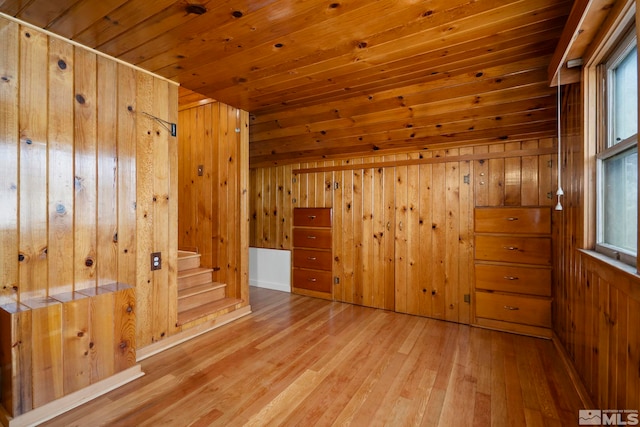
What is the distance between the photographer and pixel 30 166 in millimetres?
1737

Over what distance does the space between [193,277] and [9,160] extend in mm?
1844

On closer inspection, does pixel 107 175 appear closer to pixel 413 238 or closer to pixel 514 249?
pixel 413 238

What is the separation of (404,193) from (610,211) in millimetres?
1895

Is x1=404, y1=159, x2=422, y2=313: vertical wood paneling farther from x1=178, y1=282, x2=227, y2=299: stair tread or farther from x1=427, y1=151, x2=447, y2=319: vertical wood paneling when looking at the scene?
x1=178, y1=282, x2=227, y2=299: stair tread

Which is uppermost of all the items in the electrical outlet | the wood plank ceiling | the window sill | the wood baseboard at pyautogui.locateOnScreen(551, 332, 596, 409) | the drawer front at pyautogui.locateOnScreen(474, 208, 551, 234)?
the wood plank ceiling

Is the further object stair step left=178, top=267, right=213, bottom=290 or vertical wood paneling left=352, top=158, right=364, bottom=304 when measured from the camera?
vertical wood paneling left=352, top=158, right=364, bottom=304

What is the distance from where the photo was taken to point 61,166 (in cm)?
186

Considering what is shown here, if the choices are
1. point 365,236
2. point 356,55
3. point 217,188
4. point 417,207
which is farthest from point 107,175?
point 417,207

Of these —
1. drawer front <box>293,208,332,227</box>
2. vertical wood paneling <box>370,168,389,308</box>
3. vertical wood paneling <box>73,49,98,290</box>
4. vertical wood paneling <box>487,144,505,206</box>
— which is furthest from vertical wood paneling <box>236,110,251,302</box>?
vertical wood paneling <box>487,144,505,206</box>

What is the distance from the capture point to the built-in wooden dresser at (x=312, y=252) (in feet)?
13.0

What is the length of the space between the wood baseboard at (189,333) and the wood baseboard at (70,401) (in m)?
0.26

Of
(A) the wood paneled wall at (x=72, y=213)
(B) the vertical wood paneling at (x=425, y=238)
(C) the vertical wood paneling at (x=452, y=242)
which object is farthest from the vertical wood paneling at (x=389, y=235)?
(A) the wood paneled wall at (x=72, y=213)

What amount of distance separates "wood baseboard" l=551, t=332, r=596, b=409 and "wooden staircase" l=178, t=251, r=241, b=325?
291 centimetres

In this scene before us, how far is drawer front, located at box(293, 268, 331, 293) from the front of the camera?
157 inches
